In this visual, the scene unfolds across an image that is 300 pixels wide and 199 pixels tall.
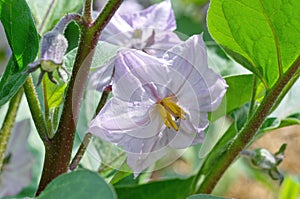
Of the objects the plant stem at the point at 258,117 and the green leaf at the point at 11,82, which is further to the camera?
the plant stem at the point at 258,117

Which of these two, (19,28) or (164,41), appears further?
(164,41)

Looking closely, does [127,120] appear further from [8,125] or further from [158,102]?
[8,125]

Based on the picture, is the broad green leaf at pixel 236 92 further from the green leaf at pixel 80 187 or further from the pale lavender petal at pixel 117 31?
the green leaf at pixel 80 187

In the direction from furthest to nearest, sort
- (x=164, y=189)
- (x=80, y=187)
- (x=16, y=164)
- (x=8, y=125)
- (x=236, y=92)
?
(x=16, y=164) → (x=164, y=189) → (x=236, y=92) → (x=8, y=125) → (x=80, y=187)

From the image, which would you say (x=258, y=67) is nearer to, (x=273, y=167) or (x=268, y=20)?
(x=268, y=20)

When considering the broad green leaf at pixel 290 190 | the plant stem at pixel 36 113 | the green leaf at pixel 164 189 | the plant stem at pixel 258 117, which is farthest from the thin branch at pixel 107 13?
the broad green leaf at pixel 290 190

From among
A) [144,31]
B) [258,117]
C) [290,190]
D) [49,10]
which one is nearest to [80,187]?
[258,117]
